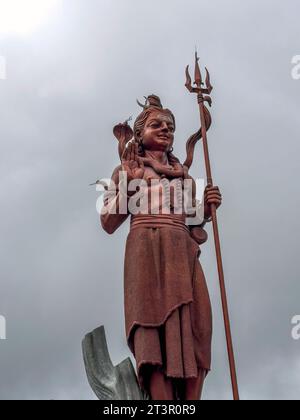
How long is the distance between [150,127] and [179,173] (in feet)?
2.28

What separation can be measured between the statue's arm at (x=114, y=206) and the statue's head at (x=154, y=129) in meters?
0.64

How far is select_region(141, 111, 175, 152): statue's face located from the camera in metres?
9.05

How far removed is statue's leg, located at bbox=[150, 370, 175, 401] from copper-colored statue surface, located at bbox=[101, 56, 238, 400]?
0.01 meters

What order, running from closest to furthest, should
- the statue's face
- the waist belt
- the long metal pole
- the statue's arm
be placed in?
the long metal pole
the waist belt
the statue's arm
the statue's face

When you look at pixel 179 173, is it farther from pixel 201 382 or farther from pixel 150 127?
pixel 201 382

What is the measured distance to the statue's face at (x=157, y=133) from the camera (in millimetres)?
9047

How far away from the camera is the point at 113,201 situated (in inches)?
335

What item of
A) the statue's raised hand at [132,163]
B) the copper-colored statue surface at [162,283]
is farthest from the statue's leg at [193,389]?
the statue's raised hand at [132,163]

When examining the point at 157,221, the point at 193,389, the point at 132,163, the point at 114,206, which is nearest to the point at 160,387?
the point at 193,389

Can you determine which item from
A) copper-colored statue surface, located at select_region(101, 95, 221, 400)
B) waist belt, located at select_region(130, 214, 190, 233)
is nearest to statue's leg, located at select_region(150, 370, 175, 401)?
copper-colored statue surface, located at select_region(101, 95, 221, 400)

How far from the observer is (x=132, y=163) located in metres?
8.80

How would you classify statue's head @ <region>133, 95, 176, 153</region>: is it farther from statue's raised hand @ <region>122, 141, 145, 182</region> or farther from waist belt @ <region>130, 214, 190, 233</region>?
waist belt @ <region>130, 214, 190, 233</region>

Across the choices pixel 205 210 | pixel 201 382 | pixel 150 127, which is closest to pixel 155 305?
pixel 201 382

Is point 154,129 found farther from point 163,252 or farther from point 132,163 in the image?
point 163,252
